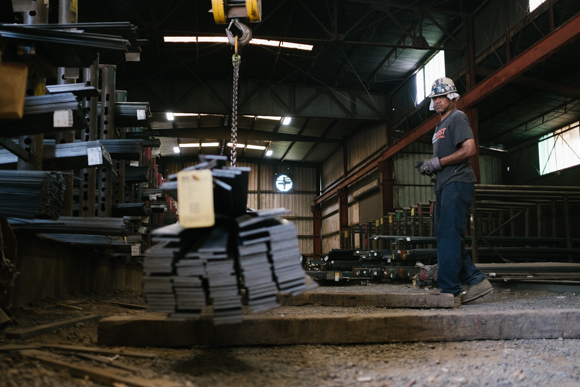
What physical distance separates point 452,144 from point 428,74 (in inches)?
489

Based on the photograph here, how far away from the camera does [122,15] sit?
1366cm

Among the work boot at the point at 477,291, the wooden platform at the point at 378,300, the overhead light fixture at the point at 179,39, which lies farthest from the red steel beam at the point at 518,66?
the overhead light fixture at the point at 179,39

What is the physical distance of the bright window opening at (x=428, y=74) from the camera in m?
14.8

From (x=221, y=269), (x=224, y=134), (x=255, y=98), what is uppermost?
(x=255, y=98)

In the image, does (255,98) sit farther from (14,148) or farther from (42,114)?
(42,114)

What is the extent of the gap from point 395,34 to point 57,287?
12.8 m

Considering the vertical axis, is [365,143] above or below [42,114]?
above

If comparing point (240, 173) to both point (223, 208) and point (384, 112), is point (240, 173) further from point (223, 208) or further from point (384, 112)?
point (384, 112)

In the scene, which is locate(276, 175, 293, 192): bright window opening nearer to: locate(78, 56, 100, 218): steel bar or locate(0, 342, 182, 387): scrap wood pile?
locate(78, 56, 100, 218): steel bar

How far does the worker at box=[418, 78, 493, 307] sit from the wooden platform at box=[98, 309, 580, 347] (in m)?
0.93

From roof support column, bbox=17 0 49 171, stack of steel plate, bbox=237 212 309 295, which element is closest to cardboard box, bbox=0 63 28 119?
roof support column, bbox=17 0 49 171

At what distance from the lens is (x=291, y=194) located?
27391mm

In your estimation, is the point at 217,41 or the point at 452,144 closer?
the point at 452,144

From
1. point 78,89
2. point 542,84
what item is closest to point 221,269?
point 78,89
